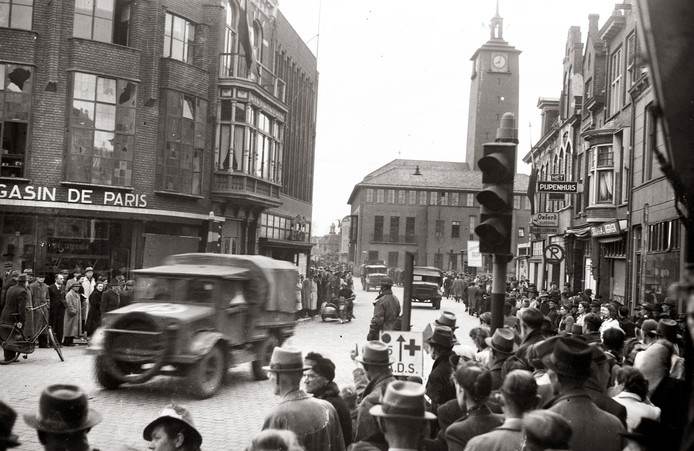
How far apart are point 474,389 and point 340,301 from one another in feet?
77.8

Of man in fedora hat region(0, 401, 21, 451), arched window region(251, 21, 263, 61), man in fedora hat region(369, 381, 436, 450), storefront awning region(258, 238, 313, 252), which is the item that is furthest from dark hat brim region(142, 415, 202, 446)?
storefront awning region(258, 238, 313, 252)

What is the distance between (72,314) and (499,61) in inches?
2903

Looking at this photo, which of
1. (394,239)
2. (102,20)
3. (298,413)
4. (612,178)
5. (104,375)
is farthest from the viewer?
(394,239)

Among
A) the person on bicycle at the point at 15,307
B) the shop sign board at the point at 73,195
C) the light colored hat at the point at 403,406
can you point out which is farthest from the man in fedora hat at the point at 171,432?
the shop sign board at the point at 73,195

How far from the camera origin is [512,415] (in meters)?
4.14

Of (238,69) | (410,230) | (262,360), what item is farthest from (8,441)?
(410,230)

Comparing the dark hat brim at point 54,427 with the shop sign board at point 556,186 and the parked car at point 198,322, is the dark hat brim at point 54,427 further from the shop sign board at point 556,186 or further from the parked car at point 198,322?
the shop sign board at point 556,186

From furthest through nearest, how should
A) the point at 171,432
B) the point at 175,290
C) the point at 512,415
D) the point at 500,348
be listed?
the point at 175,290
the point at 500,348
the point at 171,432
the point at 512,415

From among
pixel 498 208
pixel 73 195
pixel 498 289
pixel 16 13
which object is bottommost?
pixel 498 289

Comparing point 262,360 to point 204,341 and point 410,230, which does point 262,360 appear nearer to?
point 204,341

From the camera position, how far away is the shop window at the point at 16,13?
76.9 feet

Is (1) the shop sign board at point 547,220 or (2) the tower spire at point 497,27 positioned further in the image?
(2) the tower spire at point 497,27

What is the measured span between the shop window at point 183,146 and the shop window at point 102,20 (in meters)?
2.74

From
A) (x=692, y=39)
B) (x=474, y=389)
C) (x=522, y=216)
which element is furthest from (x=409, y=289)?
(x=522, y=216)
